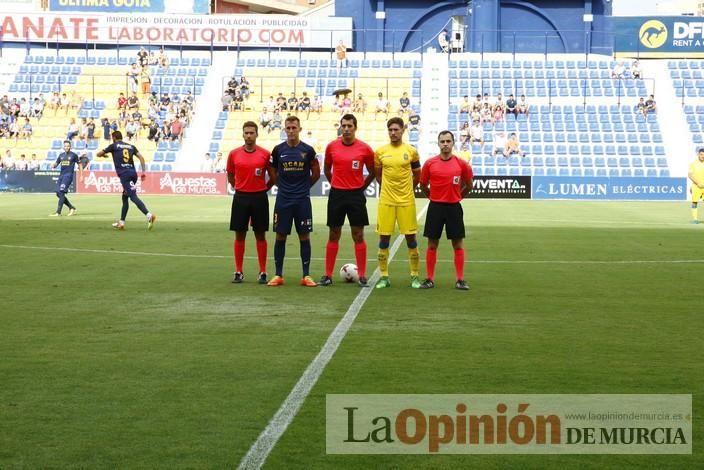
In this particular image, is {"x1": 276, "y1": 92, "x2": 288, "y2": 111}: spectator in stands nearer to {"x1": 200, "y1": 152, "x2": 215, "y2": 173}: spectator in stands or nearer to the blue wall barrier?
{"x1": 200, "y1": 152, "x2": 215, "y2": 173}: spectator in stands

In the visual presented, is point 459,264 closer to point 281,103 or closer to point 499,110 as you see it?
point 499,110

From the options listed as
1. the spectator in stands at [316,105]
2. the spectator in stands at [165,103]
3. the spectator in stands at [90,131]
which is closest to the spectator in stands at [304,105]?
the spectator in stands at [316,105]

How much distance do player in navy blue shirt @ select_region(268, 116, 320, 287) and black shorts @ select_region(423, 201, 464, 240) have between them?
4.64 ft

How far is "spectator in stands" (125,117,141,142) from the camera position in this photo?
53.9 metres

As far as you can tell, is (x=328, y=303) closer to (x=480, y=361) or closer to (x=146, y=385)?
(x=480, y=361)

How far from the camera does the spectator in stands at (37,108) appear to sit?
55812 millimetres

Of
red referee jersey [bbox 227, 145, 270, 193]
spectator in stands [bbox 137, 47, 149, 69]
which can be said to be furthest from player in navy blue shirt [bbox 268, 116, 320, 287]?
spectator in stands [bbox 137, 47, 149, 69]

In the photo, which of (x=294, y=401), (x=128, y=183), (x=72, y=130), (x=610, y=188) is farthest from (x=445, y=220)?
(x=72, y=130)

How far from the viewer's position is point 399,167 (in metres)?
14.4

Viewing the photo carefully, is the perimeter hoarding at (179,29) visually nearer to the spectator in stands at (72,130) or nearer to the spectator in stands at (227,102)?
the spectator in stands at (227,102)

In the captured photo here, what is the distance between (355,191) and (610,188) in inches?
1330

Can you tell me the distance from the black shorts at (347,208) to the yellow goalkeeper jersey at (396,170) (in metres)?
0.33

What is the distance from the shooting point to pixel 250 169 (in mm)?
14719

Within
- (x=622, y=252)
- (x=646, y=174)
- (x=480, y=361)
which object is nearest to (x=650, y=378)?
(x=480, y=361)
